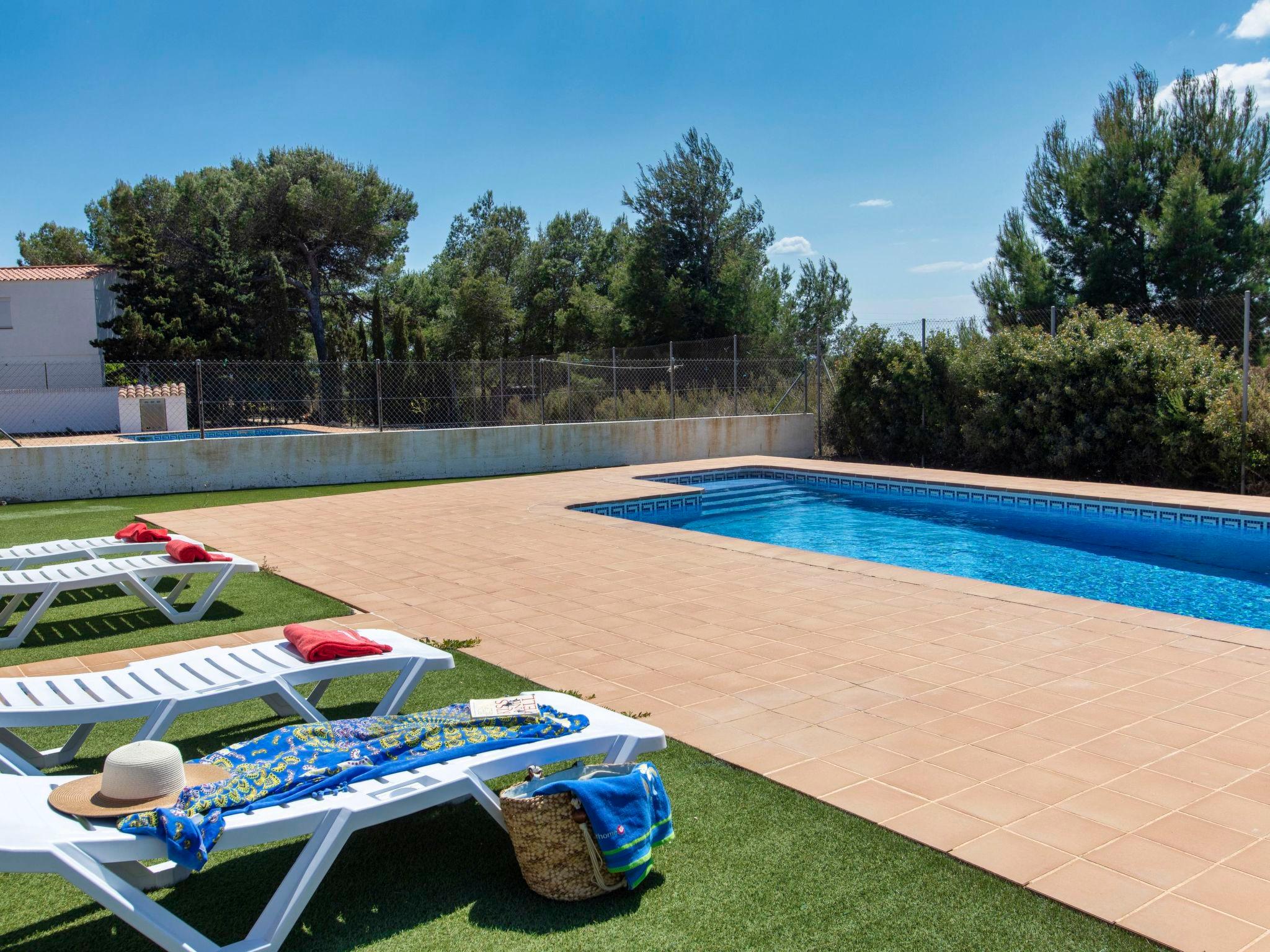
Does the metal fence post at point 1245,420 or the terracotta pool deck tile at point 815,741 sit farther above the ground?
the metal fence post at point 1245,420

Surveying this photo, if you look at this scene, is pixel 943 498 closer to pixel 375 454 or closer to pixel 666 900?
pixel 375 454

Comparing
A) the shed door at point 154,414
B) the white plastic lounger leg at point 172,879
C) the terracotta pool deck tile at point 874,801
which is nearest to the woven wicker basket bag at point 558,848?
the white plastic lounger leg at point 172,879

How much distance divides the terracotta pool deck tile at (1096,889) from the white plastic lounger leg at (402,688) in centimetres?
240

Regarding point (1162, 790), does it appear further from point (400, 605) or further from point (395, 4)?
point (395, 4)

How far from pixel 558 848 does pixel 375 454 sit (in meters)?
12.4

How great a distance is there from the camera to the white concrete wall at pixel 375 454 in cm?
1224

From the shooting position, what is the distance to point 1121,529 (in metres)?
9.88

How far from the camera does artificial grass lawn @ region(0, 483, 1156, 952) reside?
7.72 ft

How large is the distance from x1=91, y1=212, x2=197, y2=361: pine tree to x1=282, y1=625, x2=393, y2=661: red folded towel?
27.9m

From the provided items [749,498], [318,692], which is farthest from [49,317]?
[318,692]

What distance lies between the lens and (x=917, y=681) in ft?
14.4

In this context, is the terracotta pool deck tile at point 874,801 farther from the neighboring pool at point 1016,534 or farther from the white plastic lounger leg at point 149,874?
the neighboring pool at point 1016,534

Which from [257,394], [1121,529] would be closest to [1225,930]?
[1121,529]

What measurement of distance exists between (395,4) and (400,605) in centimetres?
1367
